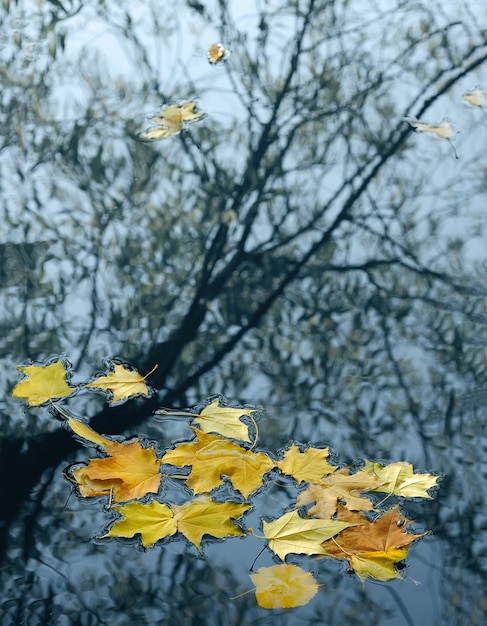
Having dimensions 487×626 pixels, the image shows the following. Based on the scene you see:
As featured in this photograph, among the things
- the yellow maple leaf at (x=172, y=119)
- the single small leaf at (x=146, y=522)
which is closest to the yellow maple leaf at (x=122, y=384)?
the single small leaf at (x=146, y=522)

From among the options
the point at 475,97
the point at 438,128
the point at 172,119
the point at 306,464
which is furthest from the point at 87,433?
the point at 475,97

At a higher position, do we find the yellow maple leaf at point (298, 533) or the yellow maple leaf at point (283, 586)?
the yellow maple leaf at point (298, 533)

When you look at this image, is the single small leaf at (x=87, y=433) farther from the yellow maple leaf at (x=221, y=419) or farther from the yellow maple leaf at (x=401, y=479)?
the yellow maple leaf at (x=401, y=479)

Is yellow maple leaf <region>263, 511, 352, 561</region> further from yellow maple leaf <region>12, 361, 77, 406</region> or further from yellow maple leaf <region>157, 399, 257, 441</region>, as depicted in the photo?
yellow maple leaf <region>12, 361, 77, 406</region>

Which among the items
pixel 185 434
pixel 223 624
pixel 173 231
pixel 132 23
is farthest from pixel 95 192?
pixel 223 624

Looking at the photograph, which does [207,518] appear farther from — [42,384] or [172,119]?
[172,119]

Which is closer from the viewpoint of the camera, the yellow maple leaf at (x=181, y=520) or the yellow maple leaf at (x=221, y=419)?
the yellow maple leaf at (x=181, y=520)

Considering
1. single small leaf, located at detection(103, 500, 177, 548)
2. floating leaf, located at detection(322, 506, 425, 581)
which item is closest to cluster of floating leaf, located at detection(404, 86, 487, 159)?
floating leaf, located at detection(322, 506, 425, 581)

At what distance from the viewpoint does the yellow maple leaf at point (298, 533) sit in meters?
1.12

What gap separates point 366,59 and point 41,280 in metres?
1.35

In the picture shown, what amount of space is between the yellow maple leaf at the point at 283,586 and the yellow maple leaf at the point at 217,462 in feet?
0.46

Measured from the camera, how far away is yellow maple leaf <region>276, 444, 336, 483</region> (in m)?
1.25

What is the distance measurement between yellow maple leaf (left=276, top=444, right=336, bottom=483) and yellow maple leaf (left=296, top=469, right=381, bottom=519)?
2 cm

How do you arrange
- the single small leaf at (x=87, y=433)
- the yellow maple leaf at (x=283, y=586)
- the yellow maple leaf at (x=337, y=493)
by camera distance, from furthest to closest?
the single small leaf at (x=87, y=433), the yellow maple leaf at (x=337, y=493), the yellow maple leaf at (x=283, y=586)
